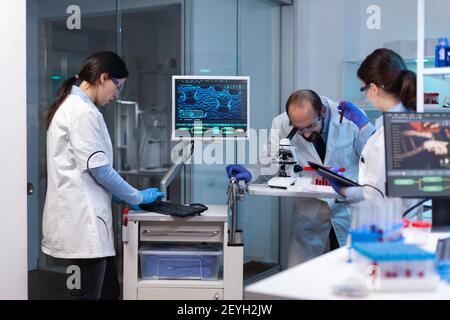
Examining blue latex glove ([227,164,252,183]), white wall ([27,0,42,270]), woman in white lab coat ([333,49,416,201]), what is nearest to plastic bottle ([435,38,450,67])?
woman in white lab coat ([333,49,416,201])

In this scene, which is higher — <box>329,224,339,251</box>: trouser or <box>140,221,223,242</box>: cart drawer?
<box>140,221,223,242</box>: cart drawer

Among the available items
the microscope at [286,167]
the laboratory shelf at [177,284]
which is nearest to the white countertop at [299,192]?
the microscope at [286,167]

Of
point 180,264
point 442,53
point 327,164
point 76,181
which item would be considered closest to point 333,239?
point 327,164

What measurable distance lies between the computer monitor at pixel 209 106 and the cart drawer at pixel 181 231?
0.50 metres

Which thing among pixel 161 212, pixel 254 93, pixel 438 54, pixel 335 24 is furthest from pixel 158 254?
pixel 335 24

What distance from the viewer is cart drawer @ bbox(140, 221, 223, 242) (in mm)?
Answer: 2994

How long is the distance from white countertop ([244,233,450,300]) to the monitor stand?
67 centimetres

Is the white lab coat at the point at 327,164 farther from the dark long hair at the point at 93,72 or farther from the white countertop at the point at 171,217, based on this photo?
the dark long hair at the point at 93,72

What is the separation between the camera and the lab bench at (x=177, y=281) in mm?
2955

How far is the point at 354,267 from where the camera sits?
1808 mm

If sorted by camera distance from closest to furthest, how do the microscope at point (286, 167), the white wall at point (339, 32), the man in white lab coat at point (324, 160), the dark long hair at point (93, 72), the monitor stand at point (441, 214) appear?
the monitor stand at point (441, 214), the dark long hair at point (93, 72), the microscope at point (286, 167), the man in white lab coat at point (324, 160), the white wall at point (339, 32)

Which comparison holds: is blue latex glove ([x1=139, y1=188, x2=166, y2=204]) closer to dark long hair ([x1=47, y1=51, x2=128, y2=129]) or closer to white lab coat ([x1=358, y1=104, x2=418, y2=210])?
dark long hair ([x1=47, y1=51, x2=128, y2=129])
